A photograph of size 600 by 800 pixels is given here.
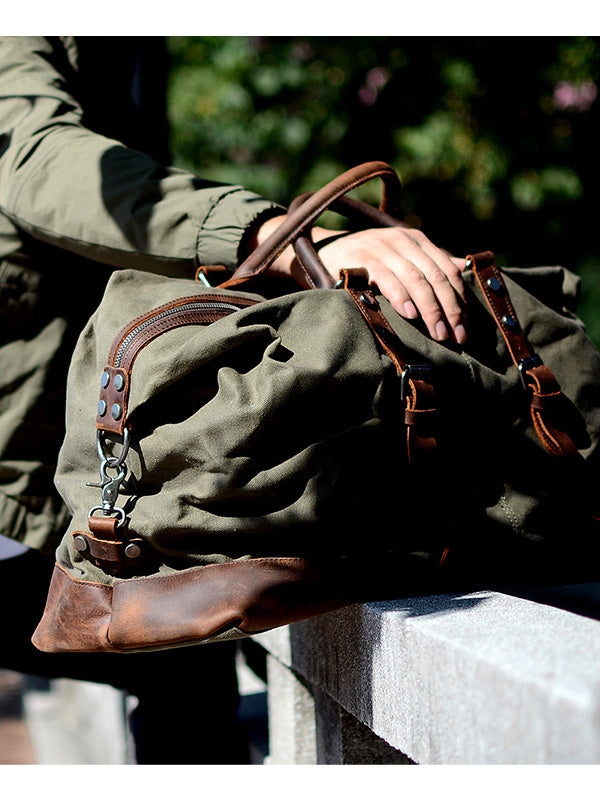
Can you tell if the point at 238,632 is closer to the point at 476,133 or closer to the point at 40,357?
the point at 40,357

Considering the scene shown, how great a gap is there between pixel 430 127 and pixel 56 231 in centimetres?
455

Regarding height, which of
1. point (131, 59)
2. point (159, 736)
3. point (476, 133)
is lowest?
point (159, 736)

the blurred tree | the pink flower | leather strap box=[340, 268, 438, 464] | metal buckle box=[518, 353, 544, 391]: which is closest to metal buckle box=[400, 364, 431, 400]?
leather strap box=[340, 268, 438, 464]

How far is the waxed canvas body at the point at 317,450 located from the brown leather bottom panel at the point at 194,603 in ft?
0.09

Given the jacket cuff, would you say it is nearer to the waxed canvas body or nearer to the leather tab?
the waxed canvas body

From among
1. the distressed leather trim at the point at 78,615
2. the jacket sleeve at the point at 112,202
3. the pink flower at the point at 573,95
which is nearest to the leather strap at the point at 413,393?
the jacket sleeve at the point at 112,202

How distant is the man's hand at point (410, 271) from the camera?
137 cm

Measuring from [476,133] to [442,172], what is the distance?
0.36 metres

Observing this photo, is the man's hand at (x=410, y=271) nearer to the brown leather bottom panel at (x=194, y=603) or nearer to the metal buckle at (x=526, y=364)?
the metal buckle at (x=526, y=364)

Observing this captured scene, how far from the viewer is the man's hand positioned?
137 centimetres

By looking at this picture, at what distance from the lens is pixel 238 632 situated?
46.9 inches

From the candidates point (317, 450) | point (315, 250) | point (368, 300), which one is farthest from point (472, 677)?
point (315, 250)

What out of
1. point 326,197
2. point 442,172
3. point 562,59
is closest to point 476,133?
point 442,172

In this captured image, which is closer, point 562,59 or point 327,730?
point 327,730
